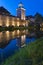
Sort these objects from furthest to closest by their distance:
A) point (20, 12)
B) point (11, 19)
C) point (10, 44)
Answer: point (20, 12) < point (11, 19) < point (10, 44)

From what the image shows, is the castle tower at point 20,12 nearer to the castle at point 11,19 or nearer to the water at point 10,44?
the castle at point 11,19

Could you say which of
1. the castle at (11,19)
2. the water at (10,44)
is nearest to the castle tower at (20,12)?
the castle at (11,19)

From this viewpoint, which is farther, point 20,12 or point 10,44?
point 20,12

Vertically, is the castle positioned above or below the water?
above

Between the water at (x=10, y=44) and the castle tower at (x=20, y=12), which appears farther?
the castle tower at (x=20, y=12)

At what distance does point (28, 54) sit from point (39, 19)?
315 feet

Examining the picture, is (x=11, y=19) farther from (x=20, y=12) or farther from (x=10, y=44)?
(x=10, y=44)

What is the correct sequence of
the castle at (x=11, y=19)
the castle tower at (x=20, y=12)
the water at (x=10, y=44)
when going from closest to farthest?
the water at (x=10, y=44), the castle at (x=11, y=19), the castle tower at (x=20, y=12)

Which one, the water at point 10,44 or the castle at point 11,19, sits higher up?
the castle at point 11,19

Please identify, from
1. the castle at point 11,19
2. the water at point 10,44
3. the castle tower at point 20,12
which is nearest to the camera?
the water at point 10,44

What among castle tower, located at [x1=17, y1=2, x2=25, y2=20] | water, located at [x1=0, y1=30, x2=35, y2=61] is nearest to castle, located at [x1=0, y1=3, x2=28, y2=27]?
castle tower, located at [x1=17, y1=2, x2=25, y2=20]

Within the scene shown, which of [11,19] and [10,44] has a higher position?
[11,19]

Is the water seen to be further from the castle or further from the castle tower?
the castle tower

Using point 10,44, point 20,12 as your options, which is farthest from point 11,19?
point 10,44
